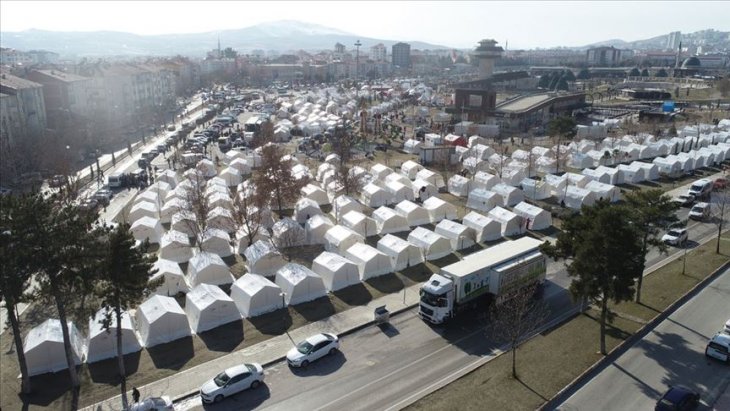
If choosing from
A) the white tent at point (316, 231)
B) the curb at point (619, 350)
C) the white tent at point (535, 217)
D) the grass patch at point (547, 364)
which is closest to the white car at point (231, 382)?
the grass patch at point (547, 364)

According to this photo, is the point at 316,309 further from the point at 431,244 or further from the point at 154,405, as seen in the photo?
the point at 154,405

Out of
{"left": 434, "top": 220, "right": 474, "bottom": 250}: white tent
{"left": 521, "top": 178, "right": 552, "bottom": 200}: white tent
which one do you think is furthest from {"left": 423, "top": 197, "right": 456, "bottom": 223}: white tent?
{"left": 521, "top": 178, "right": 552, "bottom": 200}: white tent

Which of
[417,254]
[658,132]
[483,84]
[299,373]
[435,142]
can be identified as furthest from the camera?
[483,84]

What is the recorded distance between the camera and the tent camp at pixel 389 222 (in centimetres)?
3459

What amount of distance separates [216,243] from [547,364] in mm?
19721

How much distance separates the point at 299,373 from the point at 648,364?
13.5 m

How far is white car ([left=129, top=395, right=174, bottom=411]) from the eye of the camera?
1684cm

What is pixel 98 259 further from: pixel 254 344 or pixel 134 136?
pixel 134 136

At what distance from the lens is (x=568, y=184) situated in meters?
43.2

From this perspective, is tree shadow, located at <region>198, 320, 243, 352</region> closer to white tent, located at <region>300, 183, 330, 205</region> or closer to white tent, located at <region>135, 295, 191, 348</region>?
white tent, located at <region>135, 295, 191, 348</region>

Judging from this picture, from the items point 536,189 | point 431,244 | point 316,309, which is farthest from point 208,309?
point 536,189

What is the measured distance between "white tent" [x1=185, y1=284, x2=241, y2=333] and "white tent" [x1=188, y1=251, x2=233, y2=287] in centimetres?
262

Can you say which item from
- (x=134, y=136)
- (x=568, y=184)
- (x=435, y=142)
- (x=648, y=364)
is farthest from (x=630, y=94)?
(x=648, y=364)

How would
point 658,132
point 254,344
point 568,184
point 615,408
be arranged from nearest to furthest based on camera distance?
point 615,408 → point 254,344 → point 568,184 → point 658,132
